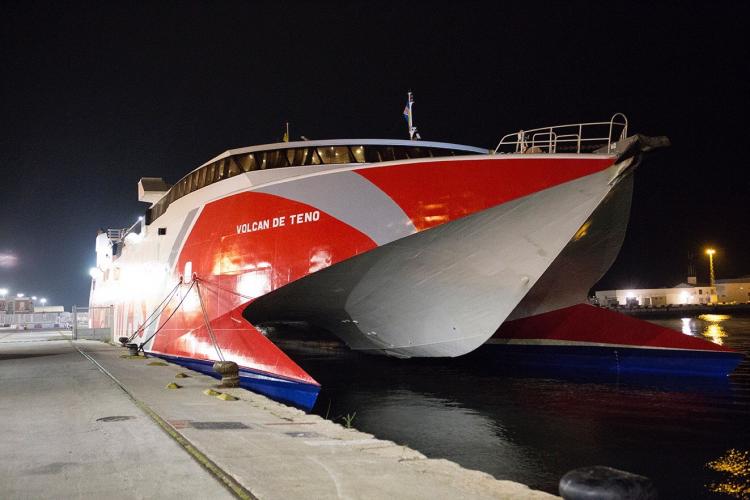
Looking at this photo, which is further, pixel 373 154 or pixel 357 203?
pixel 373 154

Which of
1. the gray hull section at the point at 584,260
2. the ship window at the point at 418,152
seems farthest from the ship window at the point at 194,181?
the gray hull section at the point at 584,260

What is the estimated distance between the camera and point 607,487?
3.28m

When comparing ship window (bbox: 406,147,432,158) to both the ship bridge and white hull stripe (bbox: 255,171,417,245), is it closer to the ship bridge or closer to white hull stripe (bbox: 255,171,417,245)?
the ship bridge

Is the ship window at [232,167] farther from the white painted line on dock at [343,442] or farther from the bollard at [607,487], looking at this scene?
the bollard at [607,487]

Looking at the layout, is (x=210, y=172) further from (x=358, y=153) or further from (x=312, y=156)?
(x=358, y=153)

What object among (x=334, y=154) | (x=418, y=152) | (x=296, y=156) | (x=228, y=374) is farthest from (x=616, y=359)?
(x=228, y=374)

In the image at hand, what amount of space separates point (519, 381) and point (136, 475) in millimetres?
11780

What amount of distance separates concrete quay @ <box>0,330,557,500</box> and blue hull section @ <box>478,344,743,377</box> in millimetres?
10524

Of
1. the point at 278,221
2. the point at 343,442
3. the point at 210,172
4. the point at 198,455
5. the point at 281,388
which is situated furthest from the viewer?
the point at 210,172

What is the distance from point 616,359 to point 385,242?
8.39 metres

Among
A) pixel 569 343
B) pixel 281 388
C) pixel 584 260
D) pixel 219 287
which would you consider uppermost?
pixel 584 260

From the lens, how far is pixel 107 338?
91.5 feet

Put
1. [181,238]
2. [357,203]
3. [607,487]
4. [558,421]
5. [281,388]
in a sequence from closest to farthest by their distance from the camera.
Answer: [607,487]
[558,421]
[281,388]
[357,203]
[181,238]

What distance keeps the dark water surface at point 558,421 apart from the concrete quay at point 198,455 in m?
1.94
